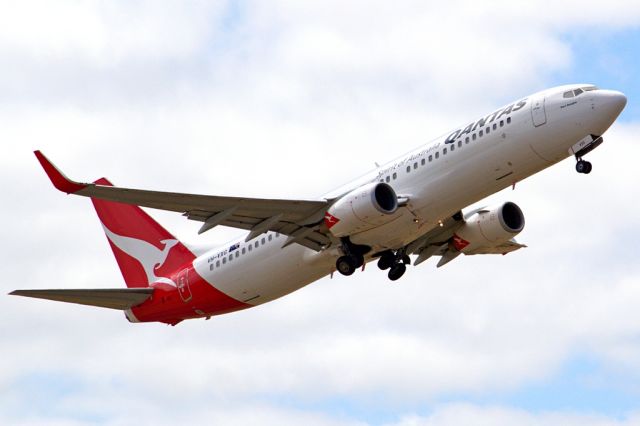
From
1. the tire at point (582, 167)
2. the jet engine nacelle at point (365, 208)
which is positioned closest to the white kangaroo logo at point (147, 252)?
the jet engine nacelle at point (365, 208)

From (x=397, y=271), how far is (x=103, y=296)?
11.7 metres

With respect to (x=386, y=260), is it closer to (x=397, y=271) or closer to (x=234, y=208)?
(x=397, y=271)

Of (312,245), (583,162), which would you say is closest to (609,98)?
(583,162)

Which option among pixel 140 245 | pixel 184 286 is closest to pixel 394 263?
pixel 184 286

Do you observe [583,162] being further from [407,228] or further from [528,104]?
[407,228]

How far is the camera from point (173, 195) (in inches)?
1721

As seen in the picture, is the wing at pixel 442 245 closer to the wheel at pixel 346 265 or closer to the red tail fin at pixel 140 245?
the wheel at pixel 346 265

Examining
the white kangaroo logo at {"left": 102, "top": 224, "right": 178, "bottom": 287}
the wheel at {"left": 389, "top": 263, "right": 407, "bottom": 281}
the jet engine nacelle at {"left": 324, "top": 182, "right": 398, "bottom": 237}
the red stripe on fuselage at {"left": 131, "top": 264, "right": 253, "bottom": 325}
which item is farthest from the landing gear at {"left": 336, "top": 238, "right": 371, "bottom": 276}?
the white kangaroo logo at {"left": 102, "top": 224, "right": 178, "bottom": 287}

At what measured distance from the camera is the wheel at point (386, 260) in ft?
162

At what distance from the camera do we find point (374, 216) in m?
44.1

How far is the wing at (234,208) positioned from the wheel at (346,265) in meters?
0.93

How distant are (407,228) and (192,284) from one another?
9.86 m

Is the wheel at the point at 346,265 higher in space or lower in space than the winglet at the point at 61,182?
lower

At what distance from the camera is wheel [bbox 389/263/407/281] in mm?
49562
